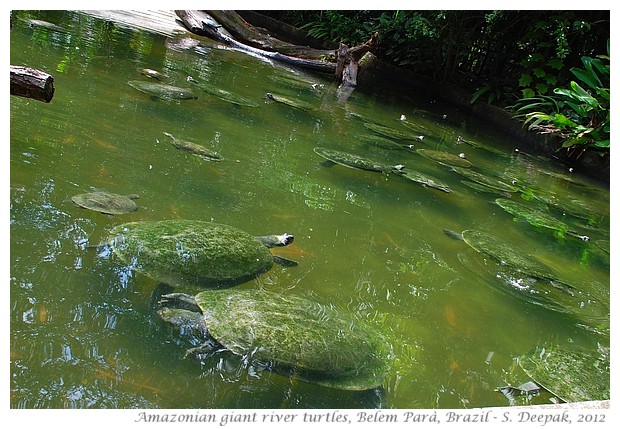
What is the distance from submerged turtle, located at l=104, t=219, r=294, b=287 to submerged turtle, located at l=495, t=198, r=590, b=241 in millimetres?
3045

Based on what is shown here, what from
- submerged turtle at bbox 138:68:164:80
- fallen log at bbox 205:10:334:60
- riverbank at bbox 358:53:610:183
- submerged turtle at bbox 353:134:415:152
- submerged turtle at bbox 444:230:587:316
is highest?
fallen log at bbox 205:10:334:60

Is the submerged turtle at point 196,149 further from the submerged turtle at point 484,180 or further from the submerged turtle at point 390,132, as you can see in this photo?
the submerged turtle at point 390,132

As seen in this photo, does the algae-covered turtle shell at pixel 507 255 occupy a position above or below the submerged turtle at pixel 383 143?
below

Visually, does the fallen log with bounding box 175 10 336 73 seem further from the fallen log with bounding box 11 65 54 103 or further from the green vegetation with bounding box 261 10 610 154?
the fallen log with bounding box 11 65 54 103

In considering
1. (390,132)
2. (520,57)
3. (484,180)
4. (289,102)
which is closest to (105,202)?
(484,180)

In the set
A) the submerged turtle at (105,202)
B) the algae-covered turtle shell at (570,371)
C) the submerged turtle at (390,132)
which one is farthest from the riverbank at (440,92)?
the submerged turtle at (105,202)

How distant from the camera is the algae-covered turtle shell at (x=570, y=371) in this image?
2287 mm

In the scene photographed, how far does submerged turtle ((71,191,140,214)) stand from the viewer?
2.76 meters

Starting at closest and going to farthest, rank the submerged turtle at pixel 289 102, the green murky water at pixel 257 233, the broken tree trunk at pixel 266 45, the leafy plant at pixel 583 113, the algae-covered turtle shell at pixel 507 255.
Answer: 1. the green murky water at pixel 257 233
2. the algae-covered turtle shell at pixel 507 255
3. the submerged turtle at pixel 289 102
4. the leafy plant at pixel 583 113
5. the broken tree trunk at pixel 266 45

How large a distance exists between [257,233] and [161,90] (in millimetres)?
2857

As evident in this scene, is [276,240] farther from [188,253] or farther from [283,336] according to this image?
[283,336]

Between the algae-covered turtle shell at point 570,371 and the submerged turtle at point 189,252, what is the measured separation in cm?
141

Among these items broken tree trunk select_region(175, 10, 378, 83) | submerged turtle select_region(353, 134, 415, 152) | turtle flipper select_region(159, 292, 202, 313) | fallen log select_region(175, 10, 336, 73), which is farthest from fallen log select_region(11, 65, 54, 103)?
fallen log select_region(175, 10, 336, 73)

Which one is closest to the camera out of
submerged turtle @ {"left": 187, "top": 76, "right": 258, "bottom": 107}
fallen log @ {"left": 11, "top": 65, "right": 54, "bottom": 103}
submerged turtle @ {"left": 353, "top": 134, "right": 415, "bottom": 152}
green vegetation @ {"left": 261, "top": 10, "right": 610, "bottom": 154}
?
fallen log @ {"left": 11, "top": 65, "right": 54, "bottom": 103}
